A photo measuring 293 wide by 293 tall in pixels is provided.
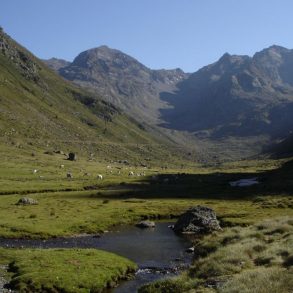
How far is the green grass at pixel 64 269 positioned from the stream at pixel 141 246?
172 centimetres

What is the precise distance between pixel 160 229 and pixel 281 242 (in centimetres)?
3594

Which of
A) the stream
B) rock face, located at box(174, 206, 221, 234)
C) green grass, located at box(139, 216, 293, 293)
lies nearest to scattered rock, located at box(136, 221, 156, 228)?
the stream

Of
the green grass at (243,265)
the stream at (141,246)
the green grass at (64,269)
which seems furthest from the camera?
the stream at (141,246)

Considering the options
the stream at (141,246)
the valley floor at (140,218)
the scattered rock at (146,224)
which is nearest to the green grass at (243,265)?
the valley floor at (140,218)

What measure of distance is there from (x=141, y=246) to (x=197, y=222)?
1721cm

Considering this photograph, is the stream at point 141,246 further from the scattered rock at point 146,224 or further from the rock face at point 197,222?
the rock face at point 197,222

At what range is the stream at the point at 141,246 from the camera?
53.8 meters

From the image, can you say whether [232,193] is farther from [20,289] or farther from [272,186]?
[20,289]

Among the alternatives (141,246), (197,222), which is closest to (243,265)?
(141,246)

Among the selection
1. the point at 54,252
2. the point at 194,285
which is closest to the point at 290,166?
the point at 54,252

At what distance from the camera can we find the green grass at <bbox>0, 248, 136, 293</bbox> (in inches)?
1829

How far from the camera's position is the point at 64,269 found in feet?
167

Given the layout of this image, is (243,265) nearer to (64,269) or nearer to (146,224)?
(64,269)

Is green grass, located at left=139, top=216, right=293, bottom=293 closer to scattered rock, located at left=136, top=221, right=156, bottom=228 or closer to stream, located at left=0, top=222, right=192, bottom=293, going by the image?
stream, located at left=0, top=222, right=192, bottom=293
